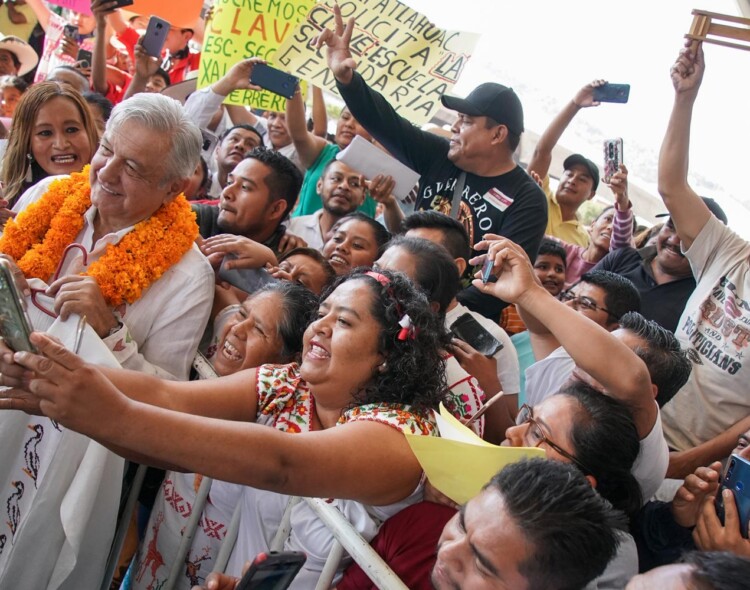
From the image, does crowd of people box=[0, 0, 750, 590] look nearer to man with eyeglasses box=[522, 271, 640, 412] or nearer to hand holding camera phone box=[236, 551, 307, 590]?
man with eyeglasses box=[522, 271, 640, 412]

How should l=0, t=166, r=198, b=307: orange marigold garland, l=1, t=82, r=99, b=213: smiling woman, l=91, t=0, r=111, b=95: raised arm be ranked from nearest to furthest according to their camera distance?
1. l=0, t=166, r=198, b=307: orange marigold garland
2. l=1, t=82, r=99, b=213: smiling woman
3. l=91, t=0, r=111, b=95: raised arm

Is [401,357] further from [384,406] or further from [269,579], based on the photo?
[269,579]

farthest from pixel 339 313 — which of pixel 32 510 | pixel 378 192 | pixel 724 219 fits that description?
pixel 724 219

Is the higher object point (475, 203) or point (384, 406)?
point (475, 203)

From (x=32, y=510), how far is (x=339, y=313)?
43.4 inches

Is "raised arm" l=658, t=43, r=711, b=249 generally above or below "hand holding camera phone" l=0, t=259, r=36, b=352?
above

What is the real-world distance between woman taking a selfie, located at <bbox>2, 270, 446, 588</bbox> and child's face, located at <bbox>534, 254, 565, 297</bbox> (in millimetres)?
2394

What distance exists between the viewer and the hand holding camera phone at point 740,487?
1786 millimetres

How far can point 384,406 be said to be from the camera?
190 cm

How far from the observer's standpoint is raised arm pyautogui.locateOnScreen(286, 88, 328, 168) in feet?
15.1

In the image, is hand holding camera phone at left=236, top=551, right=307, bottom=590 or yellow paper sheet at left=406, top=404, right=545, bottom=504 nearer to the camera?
hand holding camera phone at left=236, top=551, right=307, bottom=590

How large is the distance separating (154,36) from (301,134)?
46.4 inches

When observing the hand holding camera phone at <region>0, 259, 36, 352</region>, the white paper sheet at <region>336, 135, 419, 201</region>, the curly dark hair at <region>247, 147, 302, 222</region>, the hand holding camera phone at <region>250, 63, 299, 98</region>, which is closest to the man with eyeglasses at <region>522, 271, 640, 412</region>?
the white paper sheet at <region>336, 135, 419, 201</region>

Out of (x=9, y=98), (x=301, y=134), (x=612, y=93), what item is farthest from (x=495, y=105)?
(x=9, y=98)
